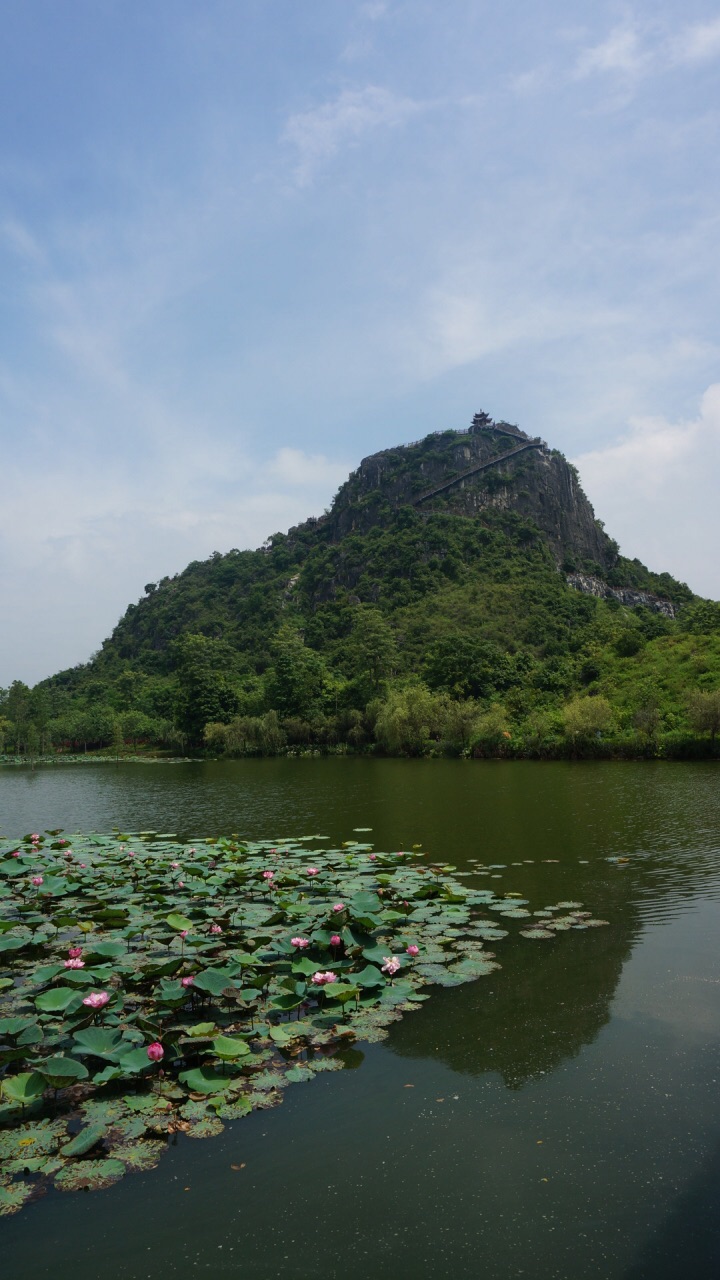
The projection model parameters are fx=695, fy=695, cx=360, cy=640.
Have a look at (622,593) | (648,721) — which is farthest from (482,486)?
(648,721)

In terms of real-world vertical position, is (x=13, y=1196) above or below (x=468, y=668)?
below

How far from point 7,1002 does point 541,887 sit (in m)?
6.62

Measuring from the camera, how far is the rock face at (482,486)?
93750mm

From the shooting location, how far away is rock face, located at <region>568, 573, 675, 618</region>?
8362 cm

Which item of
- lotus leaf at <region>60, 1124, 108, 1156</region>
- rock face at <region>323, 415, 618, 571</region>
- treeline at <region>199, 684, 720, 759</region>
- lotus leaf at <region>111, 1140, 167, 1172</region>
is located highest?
rock face at <region>323, 415, 618, 571</region>

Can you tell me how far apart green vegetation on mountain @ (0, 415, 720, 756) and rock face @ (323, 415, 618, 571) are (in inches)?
13.3

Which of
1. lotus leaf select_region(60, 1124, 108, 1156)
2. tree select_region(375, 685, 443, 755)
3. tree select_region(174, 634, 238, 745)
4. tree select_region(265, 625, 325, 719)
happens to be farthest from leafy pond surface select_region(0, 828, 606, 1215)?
tree select_region(174, 634, 238, 745)

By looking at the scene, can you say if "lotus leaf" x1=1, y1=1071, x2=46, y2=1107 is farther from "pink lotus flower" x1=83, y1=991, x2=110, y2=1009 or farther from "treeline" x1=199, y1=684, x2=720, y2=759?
"treeline" x1=199, y1=684, x2=720, y2=759

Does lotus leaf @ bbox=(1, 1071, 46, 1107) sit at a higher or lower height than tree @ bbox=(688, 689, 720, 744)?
lower

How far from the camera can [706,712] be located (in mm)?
29172

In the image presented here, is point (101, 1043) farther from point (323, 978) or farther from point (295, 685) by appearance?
point (295, 685)

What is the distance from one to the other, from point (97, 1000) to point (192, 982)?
0.71 metres

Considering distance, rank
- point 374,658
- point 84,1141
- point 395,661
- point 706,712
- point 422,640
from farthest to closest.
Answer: point 422,640 < point 395,661 < point 374,658 < point 706,712 < point 84,1141

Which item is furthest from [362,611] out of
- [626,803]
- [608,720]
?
[626,803]
